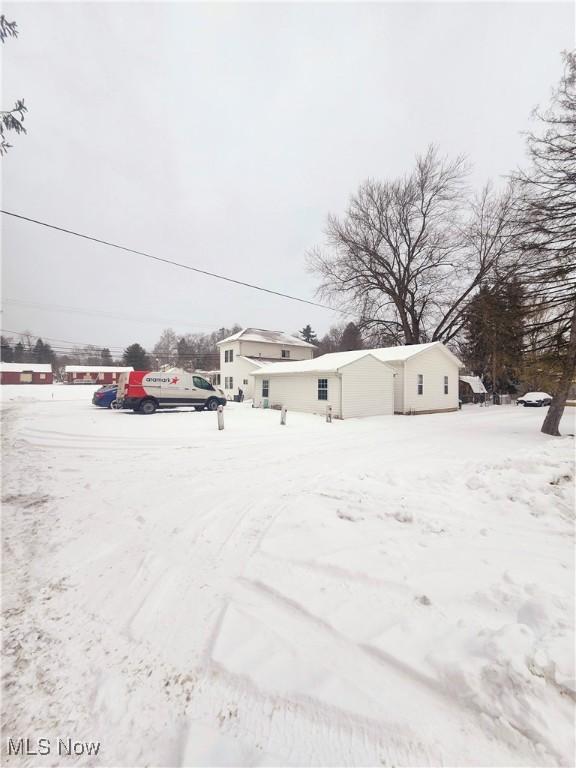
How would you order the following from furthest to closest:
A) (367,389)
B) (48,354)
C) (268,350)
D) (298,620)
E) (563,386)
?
(48,354) → (268,350) → (367,389) → (563,386) → (298,620)

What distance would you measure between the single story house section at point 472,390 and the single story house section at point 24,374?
6839cm

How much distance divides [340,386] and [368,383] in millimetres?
2246

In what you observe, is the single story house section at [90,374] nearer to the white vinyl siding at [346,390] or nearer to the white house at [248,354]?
the white house at [248,354]

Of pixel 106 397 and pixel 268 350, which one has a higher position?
pixel 268 350

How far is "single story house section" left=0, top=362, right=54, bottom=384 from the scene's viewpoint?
56.8 metres

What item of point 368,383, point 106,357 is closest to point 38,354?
point 106,357

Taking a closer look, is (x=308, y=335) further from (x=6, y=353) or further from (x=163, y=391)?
(x=6, y=353)

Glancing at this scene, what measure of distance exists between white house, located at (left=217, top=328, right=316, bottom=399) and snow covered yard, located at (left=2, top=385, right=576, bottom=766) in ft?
79.5

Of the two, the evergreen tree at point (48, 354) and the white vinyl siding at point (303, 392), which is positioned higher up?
the evergreen tree at point (48, 354)

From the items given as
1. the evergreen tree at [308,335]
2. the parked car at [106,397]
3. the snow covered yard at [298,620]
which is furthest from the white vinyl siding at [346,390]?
the evergreen tree at [308,335]

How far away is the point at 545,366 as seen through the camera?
10.1 metres

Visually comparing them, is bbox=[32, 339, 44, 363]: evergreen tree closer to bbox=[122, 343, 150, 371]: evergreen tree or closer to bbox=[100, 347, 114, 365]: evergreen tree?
bbox=[100, 347, 114, 365]: evergreen tree

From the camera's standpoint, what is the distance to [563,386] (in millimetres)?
10258

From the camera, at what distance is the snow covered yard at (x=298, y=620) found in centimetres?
163
